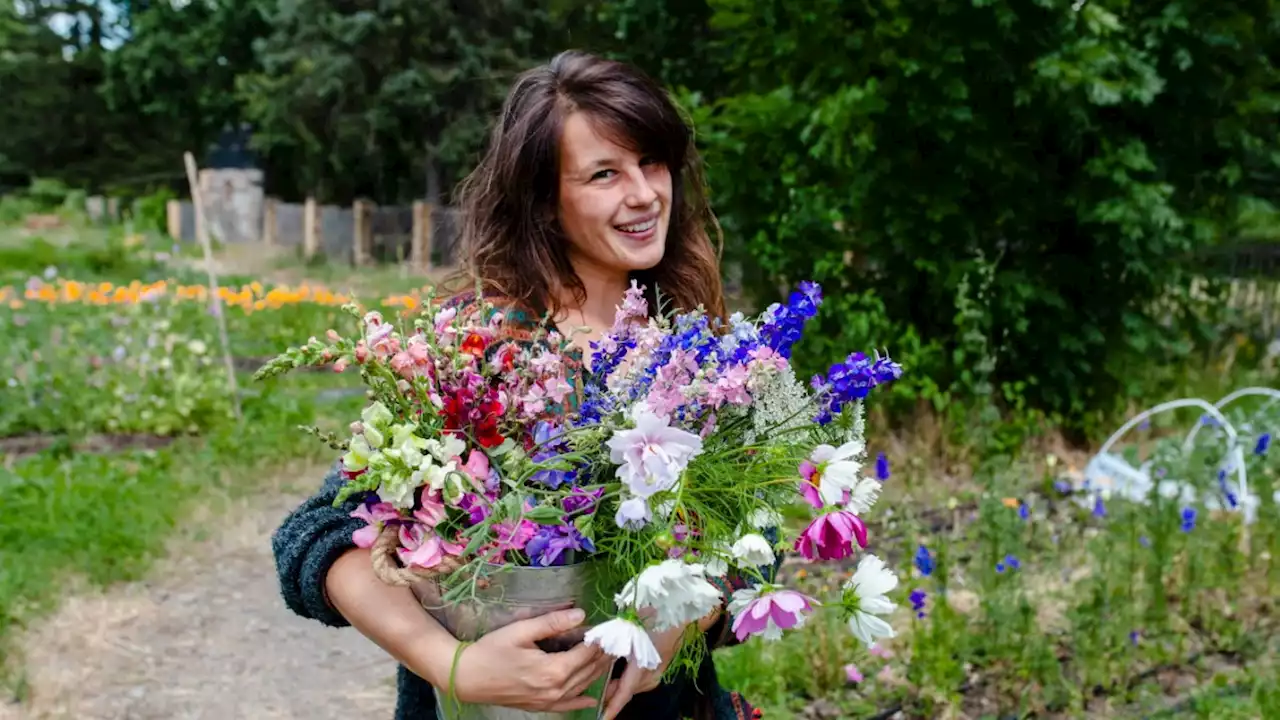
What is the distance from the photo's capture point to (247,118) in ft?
56.6

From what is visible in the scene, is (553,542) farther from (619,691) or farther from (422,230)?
(422,230)

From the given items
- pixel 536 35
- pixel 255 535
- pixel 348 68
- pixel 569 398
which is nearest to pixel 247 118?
pixel 348 68

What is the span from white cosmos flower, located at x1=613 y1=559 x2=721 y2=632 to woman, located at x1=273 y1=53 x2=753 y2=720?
0.23 meters

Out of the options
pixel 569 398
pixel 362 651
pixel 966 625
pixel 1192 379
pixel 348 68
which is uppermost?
pixel 348 68

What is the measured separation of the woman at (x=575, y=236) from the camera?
117cm

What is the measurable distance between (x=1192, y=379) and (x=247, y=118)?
15384 mm

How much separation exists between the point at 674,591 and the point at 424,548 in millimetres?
221

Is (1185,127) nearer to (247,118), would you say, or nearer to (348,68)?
(348,68)

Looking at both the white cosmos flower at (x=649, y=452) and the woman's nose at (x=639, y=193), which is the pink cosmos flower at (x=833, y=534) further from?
the woman's nose at (x=639, y=193)

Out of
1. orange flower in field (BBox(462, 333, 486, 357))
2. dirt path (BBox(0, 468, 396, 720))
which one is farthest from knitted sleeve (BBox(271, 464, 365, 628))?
dirt path (BBox(0, 468, 396, 720))

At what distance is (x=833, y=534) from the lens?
0.98m

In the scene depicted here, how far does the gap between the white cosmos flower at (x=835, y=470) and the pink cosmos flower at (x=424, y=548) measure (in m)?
0.32

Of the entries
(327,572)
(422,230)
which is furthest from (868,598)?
(422,230)

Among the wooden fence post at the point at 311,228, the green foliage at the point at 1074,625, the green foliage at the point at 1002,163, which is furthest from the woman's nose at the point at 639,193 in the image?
the wooden fence post at the point at 311,228
